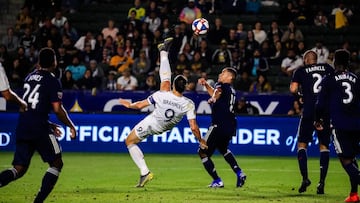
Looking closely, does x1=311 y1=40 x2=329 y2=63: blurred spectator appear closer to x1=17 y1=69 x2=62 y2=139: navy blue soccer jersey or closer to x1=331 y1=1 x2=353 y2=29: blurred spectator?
x1=331 y1=1 x2=353 y2=29: blurred spectator

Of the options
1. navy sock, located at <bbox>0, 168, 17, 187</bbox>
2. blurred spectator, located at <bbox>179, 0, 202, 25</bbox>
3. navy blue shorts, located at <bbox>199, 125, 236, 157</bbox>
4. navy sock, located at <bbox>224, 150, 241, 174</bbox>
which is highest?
blurred spectator, located at <bbox>179, 0, 202, 25</bbox>

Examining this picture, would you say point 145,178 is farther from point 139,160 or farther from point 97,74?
point 97,74

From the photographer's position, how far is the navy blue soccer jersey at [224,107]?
15.8 meters

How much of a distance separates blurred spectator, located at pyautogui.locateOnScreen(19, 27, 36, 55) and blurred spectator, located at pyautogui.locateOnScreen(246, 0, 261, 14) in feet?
24.9

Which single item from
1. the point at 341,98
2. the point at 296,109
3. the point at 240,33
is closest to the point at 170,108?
the point at 341,98

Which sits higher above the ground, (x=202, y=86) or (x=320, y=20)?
(x=320, y=20)

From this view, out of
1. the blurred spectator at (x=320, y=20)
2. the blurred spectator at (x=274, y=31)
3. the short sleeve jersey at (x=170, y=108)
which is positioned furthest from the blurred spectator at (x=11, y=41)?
the short sleeve jersey at (x=170, y=108)

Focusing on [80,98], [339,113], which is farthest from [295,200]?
[80,98]

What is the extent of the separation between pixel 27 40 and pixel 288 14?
355 inches

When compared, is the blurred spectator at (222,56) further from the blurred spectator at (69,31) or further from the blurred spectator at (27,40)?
the blurred spectator at (27,40)

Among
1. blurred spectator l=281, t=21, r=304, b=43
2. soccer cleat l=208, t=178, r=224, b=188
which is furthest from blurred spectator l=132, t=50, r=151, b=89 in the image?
soccer cleat l=208, t=178, r=224, b=188

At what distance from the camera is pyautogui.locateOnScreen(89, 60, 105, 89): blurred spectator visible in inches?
1046

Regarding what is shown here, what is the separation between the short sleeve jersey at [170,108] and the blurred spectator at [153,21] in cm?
1323

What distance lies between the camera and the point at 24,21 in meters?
30.3
